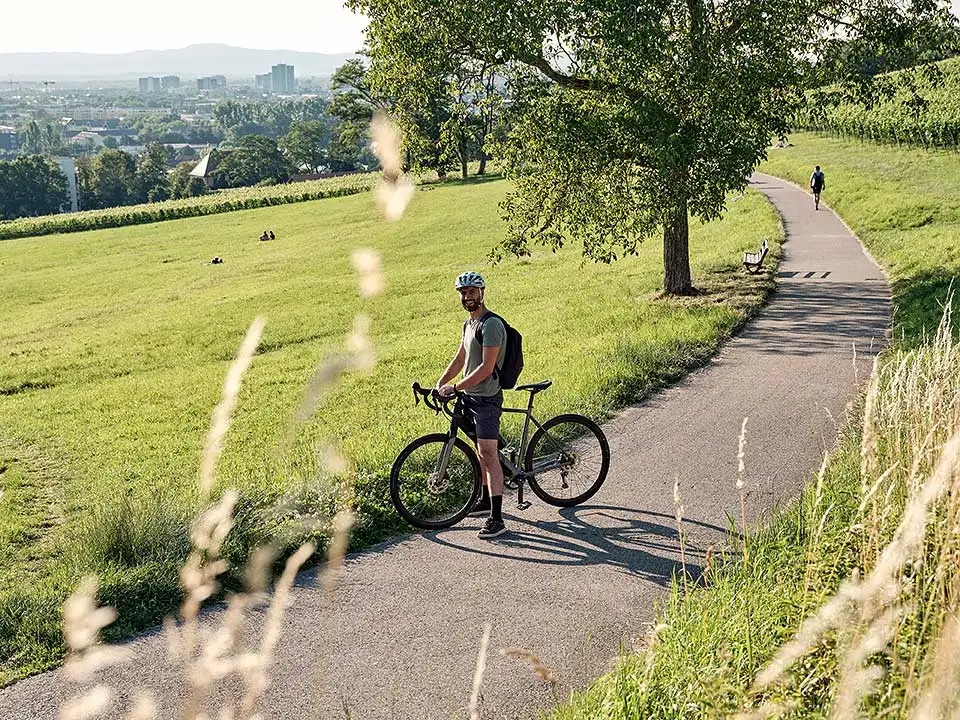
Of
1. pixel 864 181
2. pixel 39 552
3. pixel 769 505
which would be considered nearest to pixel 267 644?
pixel 769 505

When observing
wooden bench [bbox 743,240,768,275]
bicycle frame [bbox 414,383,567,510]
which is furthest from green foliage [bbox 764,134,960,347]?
bicycle frame [bbox 414,383,567,510]

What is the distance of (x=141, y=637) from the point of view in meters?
6.77

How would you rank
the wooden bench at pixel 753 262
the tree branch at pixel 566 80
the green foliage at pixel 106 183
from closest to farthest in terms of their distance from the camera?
1. the tree branch at pixel 566 80
2. the wooden bench at pixel 753 262
3. the green foliage at pixel 106 183

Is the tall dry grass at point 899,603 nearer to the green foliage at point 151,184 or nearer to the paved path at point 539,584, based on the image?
the paved path at point 539,584

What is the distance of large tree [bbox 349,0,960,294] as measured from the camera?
58.5 feet

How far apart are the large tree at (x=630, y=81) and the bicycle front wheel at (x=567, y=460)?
9.54 meters

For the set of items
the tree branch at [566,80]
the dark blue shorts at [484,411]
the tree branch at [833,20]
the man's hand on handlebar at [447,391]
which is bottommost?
the dark blue shorts at [484,411]

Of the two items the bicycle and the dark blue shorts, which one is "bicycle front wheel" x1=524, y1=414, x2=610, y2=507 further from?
the dark blue shorts

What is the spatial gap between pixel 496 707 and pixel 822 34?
58.3 ft

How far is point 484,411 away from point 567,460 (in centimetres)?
115

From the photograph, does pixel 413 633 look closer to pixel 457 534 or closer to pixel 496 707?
pixel 496 707

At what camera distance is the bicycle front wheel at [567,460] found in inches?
355

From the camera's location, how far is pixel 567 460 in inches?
356

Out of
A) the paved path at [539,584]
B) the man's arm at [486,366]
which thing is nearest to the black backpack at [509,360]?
the man's arm at [486,366]
